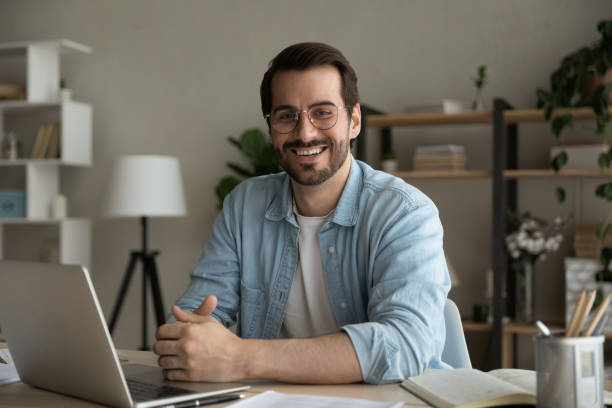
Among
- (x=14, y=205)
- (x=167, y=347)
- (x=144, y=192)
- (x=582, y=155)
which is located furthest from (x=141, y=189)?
(x=167, y=347)

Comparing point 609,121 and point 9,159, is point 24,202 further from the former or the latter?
point 609,121

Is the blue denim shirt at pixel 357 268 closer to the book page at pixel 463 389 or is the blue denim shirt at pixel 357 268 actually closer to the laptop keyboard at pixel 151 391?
the book page at pixel 463 389

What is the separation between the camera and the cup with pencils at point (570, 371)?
0.98m

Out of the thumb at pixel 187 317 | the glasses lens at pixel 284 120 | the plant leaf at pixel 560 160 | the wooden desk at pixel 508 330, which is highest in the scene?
the glasses lens at pixel 284 120

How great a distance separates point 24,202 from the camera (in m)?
4.44

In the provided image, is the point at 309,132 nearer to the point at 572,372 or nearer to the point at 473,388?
the point at 473,388

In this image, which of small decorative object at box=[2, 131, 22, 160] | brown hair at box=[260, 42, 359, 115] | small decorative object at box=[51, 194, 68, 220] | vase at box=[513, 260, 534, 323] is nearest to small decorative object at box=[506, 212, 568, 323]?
vase at box=[513, 260, 534, 323]

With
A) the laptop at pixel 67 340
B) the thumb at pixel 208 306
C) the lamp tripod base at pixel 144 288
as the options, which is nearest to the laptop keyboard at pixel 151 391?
the laptop at pixel 67 340

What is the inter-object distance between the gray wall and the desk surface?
2.60m

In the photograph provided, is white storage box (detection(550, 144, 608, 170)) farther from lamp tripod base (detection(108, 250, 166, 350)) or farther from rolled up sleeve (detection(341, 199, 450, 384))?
lamp tripod base (detection(108, 250, 166, 350))

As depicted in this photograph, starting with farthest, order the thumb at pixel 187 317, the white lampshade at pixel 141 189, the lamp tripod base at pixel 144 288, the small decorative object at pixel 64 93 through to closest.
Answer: the small decorative object at pixel 64 93, the lamp tripod base at pixel 144 288, the white lampshade at pixel 141 189, the thumb at pixel 187 317

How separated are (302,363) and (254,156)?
269cm

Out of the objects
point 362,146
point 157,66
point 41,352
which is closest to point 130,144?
point 157,66

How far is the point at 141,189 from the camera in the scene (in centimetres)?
381
